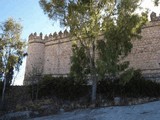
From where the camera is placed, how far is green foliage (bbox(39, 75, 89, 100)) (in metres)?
18.6

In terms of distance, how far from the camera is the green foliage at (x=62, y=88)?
18.6 m

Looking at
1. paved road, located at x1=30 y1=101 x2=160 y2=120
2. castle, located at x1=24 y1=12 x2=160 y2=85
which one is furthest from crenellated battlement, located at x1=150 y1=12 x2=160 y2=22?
paved road, located at x1=30 y1=101 x2=160 y2=120

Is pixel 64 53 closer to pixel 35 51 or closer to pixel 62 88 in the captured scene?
pixel 35 51

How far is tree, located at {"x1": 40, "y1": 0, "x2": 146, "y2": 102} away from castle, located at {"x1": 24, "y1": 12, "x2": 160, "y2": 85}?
6.19 metres

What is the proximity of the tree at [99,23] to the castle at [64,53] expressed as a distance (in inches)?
244

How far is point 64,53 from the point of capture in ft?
95.0

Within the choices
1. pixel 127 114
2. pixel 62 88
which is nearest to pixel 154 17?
pixel 62 88

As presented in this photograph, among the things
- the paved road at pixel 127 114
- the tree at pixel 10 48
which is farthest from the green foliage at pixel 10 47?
the paved road at pixel 127 114

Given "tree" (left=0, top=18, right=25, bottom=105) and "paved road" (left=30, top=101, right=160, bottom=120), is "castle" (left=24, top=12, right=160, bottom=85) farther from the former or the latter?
"paved road" (left=30, top=101, right=160, bottom=120)

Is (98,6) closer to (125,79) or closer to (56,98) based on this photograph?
(125,79)

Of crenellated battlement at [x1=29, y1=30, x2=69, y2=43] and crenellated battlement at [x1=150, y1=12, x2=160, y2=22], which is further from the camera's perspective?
crenellated battlement at [x1=29, y1=30, x2=69, y2=43]

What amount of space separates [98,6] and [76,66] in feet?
11.6

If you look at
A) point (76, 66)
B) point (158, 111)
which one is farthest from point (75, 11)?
point (158, 111)

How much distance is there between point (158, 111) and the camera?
10328mm
